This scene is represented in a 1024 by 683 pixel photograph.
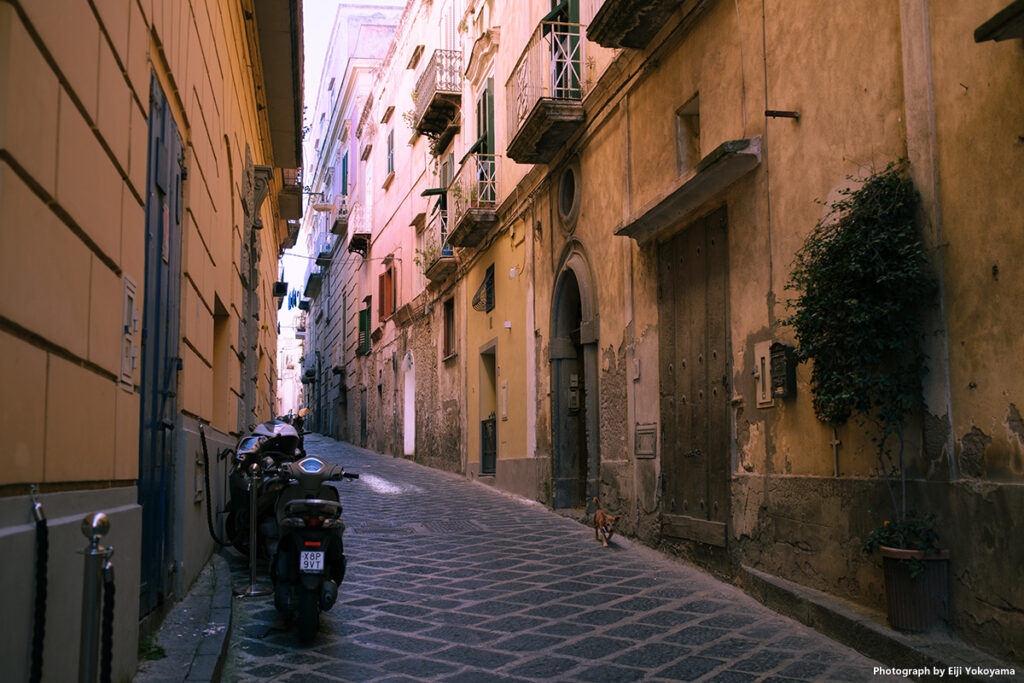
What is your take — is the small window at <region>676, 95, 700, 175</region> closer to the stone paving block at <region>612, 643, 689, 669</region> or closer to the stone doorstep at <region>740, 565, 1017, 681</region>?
the stone doorstep at <region>740, 565, 1017, 681</region>

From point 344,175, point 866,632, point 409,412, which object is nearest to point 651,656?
point 866,632

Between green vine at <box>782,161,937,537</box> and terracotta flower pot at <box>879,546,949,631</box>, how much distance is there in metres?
0.33

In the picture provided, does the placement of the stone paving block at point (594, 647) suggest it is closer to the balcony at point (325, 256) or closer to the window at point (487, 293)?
the window at point (487, 293)

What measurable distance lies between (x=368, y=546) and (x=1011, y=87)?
6.57 meters

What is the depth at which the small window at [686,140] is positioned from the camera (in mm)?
8133

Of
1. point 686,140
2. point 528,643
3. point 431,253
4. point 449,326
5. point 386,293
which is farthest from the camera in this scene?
point 386,293

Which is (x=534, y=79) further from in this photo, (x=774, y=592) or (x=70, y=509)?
(x=70, y=509)

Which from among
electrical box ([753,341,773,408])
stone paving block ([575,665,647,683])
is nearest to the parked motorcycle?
stone paving block ([575,665,647,683])

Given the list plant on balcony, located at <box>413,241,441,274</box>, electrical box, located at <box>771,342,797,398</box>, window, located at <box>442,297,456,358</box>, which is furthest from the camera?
window, located at <box>442,297,456,358</box>

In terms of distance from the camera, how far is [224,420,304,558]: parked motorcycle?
6434mm

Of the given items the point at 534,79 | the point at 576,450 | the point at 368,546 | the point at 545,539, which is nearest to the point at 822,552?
the point at 545,539

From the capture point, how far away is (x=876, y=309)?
4.68 m

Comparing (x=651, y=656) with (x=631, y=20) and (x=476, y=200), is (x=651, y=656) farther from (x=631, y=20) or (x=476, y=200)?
(x=476, y=200)

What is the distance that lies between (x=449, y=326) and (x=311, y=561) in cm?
1447
